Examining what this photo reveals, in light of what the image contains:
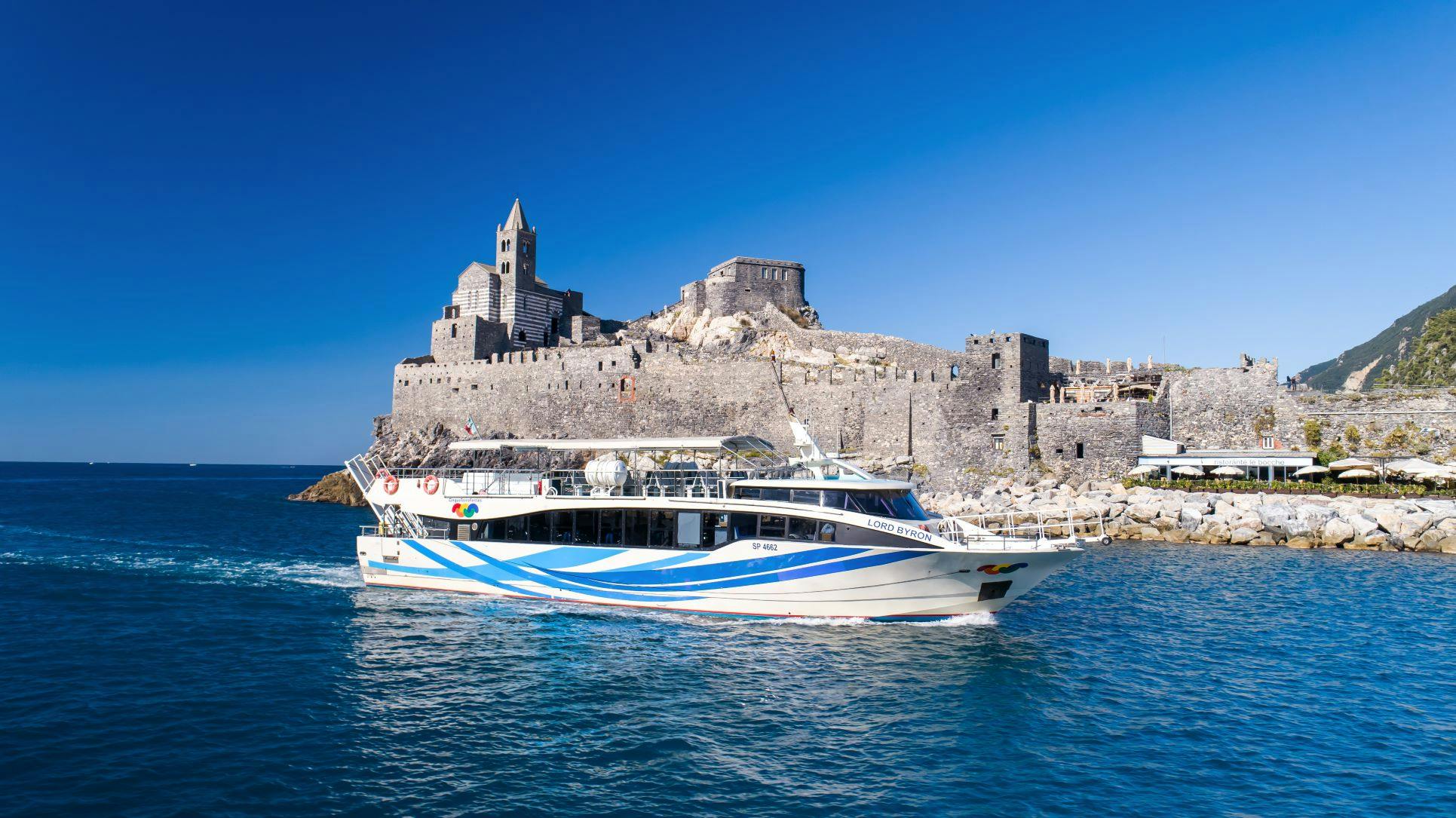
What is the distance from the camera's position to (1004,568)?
19.7m

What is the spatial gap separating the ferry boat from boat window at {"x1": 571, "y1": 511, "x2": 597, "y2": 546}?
0.15 feet

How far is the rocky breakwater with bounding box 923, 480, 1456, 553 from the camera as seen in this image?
111 feet

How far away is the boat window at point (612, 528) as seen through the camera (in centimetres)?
2311

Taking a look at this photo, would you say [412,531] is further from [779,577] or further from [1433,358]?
[1433,358]

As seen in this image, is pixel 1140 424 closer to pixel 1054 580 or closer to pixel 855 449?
pixel 855 449

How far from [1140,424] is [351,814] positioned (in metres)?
42.6

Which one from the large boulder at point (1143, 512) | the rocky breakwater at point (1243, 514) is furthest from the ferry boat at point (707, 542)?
the large boulder at point (1143, 512)

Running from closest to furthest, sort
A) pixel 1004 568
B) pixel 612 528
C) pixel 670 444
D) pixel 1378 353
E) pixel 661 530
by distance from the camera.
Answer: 1. pixel 1004 568
2. pixel 661 530
3. pixel 612 528
4. pixel 670 444
5. pixel 1378 353

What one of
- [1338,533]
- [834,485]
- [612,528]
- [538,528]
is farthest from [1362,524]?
[538,528]

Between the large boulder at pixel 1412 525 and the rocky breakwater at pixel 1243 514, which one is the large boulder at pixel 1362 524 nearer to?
Result: the rocky breakwater at pixel 1243 514

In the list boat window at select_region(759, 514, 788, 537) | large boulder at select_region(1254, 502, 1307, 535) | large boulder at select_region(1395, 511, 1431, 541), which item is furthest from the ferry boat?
large boulder at select_region(1395, 511, 1431, 541)

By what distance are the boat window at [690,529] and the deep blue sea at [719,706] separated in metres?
2.00

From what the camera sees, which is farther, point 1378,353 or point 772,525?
point 1378,353

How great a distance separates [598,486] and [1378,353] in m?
194
